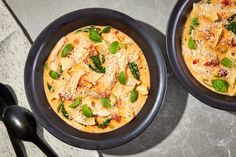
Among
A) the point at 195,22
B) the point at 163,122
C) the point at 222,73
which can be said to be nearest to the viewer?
the point at 222,73

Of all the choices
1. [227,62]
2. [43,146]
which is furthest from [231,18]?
[43,146]

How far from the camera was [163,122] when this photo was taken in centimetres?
324

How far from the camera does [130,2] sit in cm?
334

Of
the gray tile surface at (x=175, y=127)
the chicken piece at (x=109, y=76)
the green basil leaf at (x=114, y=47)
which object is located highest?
the green basil leaf at (x=114, y=47)

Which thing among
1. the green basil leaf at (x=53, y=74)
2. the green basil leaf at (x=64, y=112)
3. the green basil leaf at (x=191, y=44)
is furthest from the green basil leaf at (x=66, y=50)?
the green basil leaf at (x=191, y=44)

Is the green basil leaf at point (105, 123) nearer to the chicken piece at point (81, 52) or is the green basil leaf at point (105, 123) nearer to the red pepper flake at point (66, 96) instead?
the red pepper flake at point (66, 96)

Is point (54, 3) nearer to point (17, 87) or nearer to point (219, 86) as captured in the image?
point (17, 87)

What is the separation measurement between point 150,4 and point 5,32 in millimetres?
1210

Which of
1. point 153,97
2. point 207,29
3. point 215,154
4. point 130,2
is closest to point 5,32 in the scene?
point 130,2

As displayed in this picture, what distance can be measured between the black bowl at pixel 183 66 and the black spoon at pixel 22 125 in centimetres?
114

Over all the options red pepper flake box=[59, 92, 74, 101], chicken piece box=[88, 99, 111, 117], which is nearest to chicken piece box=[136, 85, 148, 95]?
chicken piece box=[88, 99, 111, 117]

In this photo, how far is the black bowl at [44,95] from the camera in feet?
9.23

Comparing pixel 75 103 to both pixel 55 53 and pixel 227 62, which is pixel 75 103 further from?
pixel 227 62

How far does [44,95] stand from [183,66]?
1058 mm
